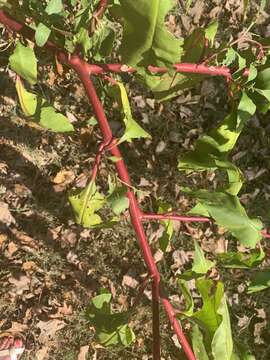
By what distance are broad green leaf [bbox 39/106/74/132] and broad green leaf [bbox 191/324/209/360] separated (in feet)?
2.30

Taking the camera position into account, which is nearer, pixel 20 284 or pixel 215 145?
pixel 215 145

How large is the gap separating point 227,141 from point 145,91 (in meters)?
1.44

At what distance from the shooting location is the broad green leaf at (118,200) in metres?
1.49

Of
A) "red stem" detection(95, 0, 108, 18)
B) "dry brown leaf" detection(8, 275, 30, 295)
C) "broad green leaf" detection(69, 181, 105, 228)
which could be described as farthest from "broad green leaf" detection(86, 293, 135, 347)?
"dry brown leaf" detection(8, 275, 30, 295)

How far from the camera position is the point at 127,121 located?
155cm

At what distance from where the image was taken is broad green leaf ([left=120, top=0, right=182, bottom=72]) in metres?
1.13

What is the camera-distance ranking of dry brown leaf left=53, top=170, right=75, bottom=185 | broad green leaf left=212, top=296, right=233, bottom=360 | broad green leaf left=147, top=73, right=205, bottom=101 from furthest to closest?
dry brown leaf left=53, top=170, right=75, bottom=185 < broad green leaf left=147, top=73, right=205, bottom=101 < broad green leaf left=212, top=296, right=233, bottom=360

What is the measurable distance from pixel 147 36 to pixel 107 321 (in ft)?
2.99

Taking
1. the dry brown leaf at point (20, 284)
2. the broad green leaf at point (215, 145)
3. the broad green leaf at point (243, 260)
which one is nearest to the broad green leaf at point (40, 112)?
the broad green leaf at point (215, 145)

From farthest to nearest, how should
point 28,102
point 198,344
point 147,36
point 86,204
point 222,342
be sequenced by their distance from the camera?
point 28,102 → point 86,204 → point 198,344 → point 222,342 → point 147,36

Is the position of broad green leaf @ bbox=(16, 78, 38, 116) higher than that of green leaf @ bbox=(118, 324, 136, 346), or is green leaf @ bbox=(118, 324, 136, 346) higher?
broad green leaf @ bbox=(16, 78, 38, 116)

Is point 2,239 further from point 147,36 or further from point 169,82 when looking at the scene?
point 147,36

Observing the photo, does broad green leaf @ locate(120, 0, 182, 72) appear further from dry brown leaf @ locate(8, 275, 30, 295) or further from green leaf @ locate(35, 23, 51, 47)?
dry brown leaf @ locate(8, 275, 30, 295)

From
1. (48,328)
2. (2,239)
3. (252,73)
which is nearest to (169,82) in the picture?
(252,73)
